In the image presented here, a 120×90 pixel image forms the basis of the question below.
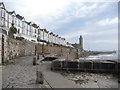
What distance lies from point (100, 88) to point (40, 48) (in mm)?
35951

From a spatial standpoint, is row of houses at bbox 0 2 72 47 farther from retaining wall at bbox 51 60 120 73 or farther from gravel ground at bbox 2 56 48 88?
gravel ground at bbox 2 56 48 88

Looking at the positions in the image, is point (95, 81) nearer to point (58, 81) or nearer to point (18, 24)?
point (58, 81)

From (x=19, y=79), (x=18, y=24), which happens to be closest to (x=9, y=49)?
(x=19, y=79)

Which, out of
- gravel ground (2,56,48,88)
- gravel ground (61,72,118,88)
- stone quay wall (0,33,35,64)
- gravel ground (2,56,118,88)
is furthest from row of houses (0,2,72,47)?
gravel ground (61,72,118,88)

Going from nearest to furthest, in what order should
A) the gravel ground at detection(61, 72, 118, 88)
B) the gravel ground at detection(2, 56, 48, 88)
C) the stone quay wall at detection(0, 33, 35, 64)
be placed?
1. the gravel ground at detection(2, 56, 48, 88)
2. the gravel ground at detection(61, 72, 118, 88)
3. the stone quay wall at detection(0, 33, 35, 64)

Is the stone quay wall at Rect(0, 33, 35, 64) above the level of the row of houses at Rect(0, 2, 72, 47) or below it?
below

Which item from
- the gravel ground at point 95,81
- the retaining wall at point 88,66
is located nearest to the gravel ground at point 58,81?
the gravel ground at point 95,81

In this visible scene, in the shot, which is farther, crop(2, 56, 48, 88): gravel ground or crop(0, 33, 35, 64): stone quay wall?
crop(0, 33, 35, 64): stone quay wall

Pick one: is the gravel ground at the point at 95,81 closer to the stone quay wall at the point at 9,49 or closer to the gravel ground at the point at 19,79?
the gravel ground at the point at 19,79

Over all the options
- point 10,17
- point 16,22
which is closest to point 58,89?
point 10,17

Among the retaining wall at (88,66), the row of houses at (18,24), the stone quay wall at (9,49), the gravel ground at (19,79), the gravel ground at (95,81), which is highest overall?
the row of houses at (18,24)

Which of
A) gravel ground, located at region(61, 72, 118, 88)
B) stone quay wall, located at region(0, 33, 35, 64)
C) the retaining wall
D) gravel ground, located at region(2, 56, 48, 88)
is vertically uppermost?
stone quay wall, located at region(0, 33, 35, 64)

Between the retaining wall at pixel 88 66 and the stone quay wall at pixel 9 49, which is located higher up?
the stone quay wall at pixel 9 49

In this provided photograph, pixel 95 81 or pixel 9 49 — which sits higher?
pixel 9 49
